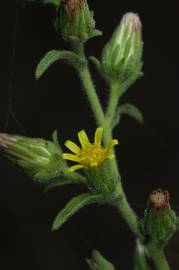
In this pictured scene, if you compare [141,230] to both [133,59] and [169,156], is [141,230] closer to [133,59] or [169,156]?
[133,59]

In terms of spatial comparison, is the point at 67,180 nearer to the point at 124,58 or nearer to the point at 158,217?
the point at 158,217

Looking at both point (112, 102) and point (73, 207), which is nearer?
point (73, 207)

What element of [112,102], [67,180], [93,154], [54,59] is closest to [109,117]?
[112,102]

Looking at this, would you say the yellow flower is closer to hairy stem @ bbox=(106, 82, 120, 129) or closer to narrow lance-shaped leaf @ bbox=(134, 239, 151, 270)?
hairy stem @ bbox=(106, 82, 120, 129)

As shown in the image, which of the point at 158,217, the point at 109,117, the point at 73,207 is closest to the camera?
the point at 73,207

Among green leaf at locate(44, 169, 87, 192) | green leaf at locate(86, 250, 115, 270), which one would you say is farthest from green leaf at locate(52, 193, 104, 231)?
green leaf at locate(86, 250, 115, 270)
